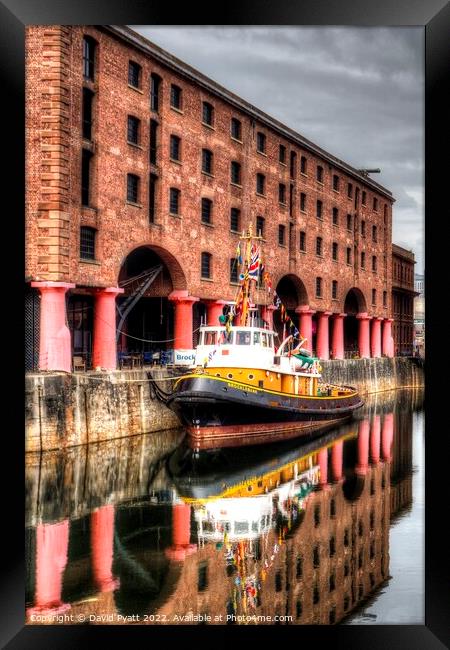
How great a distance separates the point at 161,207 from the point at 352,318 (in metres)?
24.3

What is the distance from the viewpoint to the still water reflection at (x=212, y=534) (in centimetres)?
1206

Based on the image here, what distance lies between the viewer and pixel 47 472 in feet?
70.7

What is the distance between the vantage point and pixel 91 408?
25484 millimetres

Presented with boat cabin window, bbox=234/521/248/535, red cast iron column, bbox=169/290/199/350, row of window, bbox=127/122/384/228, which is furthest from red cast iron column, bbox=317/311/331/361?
boat cabin window, bbox=234/521/248/535

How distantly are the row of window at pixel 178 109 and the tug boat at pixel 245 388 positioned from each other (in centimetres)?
652

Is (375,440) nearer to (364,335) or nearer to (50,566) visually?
(364,335)

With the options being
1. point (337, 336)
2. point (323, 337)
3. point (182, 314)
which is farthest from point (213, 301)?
point (337, 336)

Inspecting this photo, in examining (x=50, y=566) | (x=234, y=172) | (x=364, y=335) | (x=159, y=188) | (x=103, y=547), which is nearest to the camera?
(x=50, y=566)

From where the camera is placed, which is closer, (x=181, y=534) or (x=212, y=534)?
(x=181, y=534)

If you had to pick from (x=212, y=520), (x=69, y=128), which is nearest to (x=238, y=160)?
(x=69, y=128)

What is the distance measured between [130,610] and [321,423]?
84.7 feet

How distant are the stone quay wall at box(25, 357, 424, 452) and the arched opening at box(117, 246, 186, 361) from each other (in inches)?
121

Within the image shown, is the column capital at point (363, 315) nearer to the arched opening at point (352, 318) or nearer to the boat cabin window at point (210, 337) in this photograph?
the arched opening at point (352, 318)

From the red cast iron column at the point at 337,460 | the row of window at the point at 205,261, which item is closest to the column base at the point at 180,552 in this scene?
the red cast iron column at the point at 337,460
